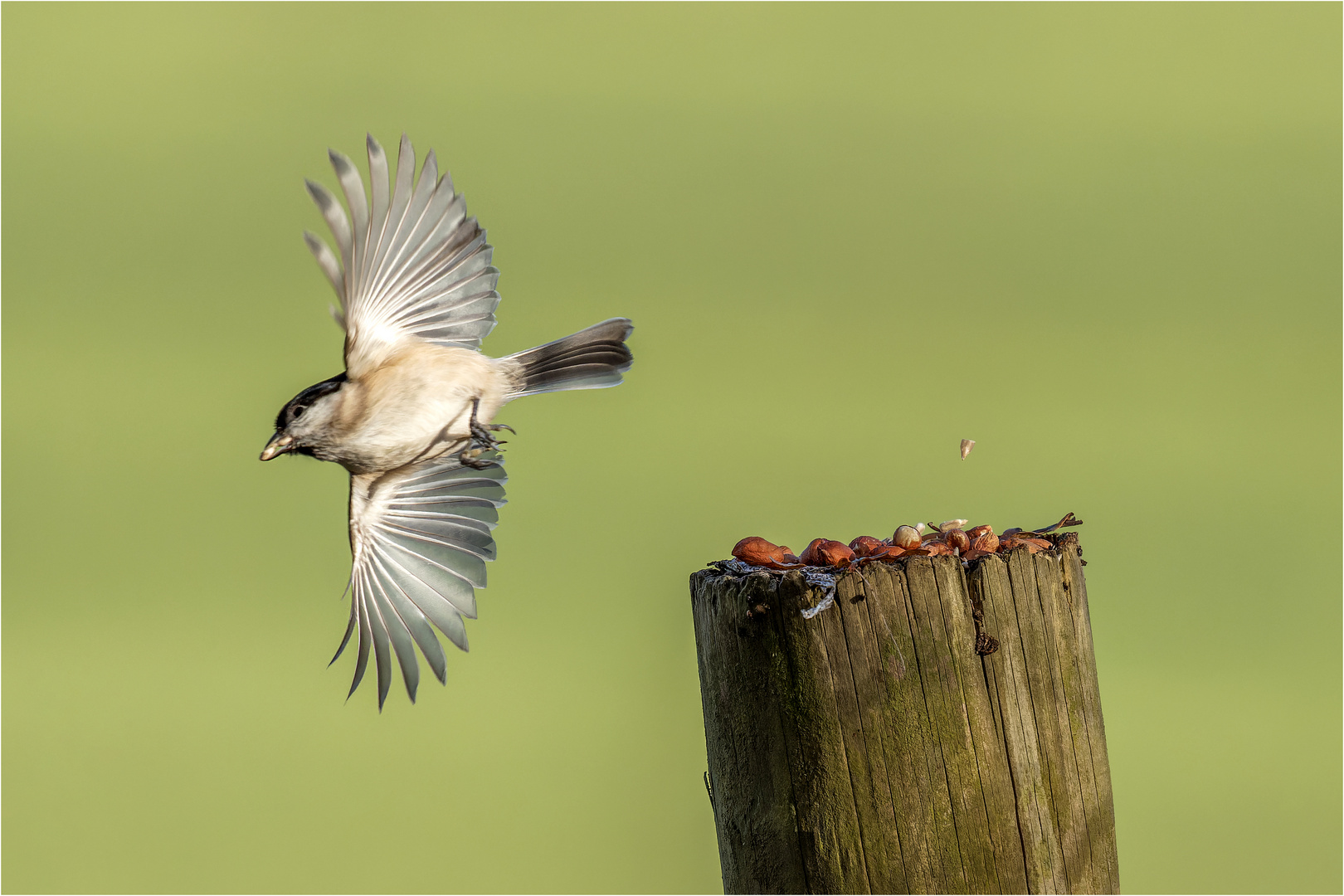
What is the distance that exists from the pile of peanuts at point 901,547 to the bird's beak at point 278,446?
79 cm

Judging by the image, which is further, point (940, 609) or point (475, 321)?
point (475, 321)

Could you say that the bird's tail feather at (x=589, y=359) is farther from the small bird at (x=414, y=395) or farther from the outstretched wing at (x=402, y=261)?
the outstretched wing at (x=402, y=261)

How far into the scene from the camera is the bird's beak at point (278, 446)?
60.9 inches

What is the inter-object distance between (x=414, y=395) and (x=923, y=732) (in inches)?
38.5

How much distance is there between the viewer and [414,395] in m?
1.61

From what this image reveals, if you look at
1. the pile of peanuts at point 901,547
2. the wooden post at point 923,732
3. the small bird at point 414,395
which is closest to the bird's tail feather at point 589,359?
the small bird at point 414,395

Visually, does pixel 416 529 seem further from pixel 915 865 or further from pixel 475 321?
pixel 915 865

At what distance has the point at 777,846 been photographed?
106cm

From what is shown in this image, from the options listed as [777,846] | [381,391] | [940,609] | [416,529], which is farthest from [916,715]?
[416,529]

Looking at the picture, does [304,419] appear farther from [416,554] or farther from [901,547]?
[901,547]

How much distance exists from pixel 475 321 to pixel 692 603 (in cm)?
75

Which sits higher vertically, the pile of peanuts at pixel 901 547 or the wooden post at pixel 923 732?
the pile of peanuts at pixel 901 547

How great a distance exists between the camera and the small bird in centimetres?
153

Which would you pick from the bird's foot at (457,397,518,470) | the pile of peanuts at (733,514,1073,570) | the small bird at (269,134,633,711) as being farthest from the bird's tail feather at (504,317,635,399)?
the pile of peanuts at (733,514,1073,570)
